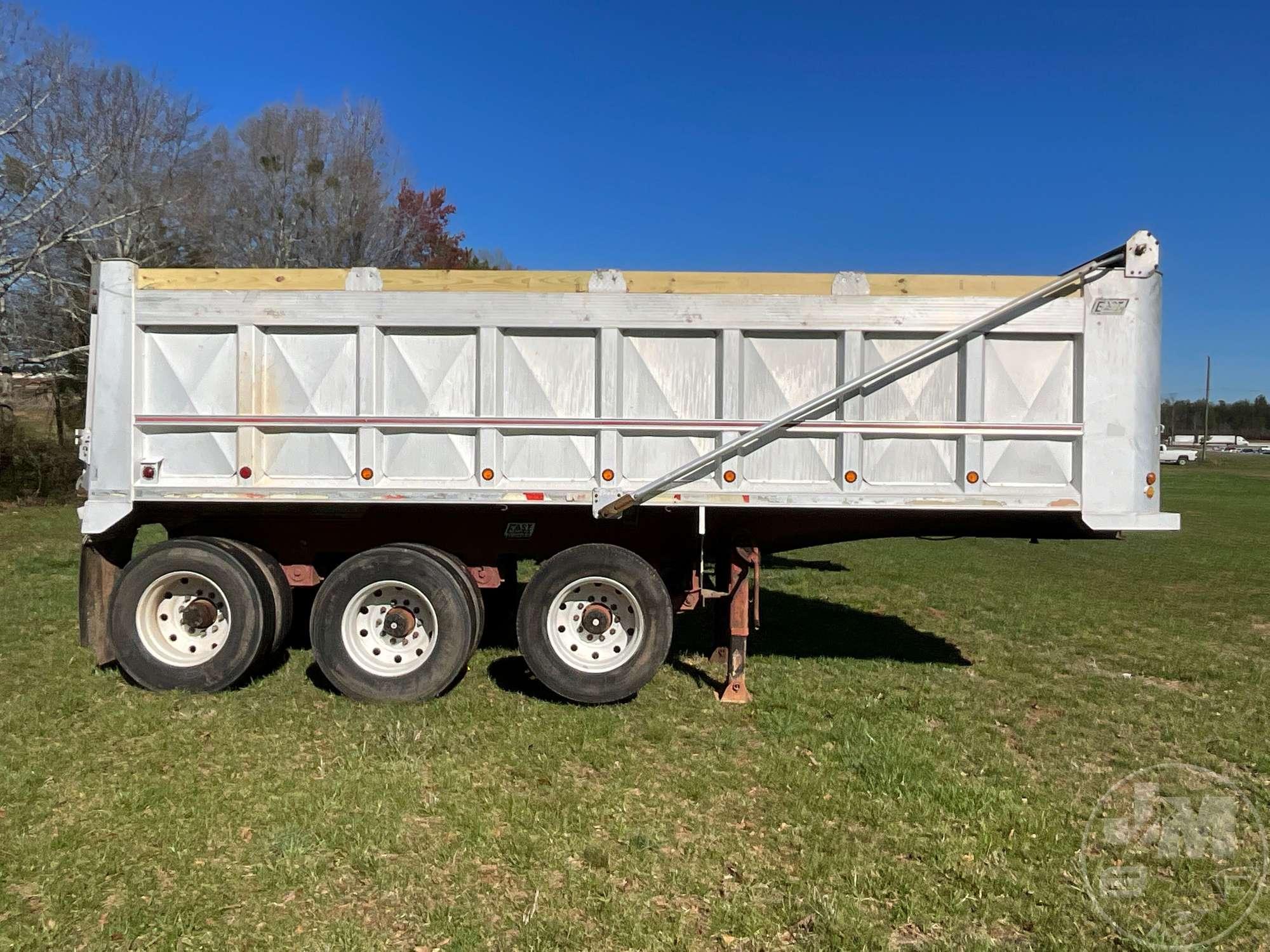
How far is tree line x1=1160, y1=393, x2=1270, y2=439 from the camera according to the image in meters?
98.9

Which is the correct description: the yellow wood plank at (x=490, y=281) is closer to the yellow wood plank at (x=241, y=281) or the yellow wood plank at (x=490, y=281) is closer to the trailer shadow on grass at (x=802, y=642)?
the yellow wood plank at (x=241, y=281)

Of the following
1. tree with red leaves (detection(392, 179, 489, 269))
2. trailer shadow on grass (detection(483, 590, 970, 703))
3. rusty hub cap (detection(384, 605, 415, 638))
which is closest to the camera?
Answer: rusty hub cap (detection(384, 605, 415, 638))

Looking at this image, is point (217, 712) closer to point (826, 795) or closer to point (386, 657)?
point (386, 657)

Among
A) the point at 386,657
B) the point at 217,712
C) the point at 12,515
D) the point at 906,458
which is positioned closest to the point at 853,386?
the point at 906,458

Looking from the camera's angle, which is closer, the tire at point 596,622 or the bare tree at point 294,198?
the tire at point 596,622

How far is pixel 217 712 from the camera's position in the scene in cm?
504

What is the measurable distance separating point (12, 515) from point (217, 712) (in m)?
17.0

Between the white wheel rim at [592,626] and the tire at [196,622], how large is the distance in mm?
1975

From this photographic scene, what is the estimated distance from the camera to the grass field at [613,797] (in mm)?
3072

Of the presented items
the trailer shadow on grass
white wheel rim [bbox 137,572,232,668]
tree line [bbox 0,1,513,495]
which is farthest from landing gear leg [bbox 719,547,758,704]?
tree line [bbox 0,1,513,495]

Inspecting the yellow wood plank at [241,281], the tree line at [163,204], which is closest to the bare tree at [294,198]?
the tree line at [163,204]

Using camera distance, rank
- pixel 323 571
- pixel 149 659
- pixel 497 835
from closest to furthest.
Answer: pixel 497 835, pixel 149 659, pixel 323 571

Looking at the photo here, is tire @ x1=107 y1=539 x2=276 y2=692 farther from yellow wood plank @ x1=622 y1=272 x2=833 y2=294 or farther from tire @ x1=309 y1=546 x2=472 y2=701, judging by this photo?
yellow wood plank @ x1=622 y1=272 x2=833 y2=294

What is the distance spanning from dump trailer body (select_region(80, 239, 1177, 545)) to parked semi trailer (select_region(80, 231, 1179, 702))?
0.06 ft
